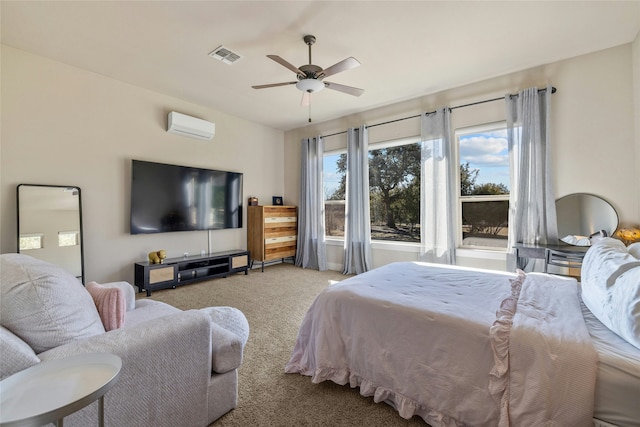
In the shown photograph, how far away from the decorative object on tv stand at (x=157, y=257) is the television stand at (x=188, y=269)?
0.20 feet

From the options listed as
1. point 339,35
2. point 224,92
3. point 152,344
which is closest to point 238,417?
point 152,344

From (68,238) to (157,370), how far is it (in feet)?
9.77

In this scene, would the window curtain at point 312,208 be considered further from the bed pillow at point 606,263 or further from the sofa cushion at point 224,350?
the bed pillow at point 606,263

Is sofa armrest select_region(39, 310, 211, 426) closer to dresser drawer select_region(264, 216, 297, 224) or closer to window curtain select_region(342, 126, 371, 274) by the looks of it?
window curtain select_region(342, 126, 371, 274)

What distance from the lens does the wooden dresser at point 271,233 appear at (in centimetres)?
504

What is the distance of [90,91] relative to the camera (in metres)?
3.44

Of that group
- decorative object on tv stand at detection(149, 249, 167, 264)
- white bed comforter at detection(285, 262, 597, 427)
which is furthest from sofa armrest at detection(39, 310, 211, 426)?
decorative object on tv stand at detection(149, 249, 167, 264)

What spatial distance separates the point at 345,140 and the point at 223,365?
4240mm

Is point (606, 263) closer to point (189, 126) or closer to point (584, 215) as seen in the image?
point (584, 215)

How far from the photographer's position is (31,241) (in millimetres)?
2928

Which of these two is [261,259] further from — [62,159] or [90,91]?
[90,91]

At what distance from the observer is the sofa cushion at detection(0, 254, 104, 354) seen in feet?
3.32

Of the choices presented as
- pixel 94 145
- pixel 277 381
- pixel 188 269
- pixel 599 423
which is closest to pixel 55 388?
pixel 277 381

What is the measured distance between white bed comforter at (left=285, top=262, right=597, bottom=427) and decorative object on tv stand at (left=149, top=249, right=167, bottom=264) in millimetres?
2750
